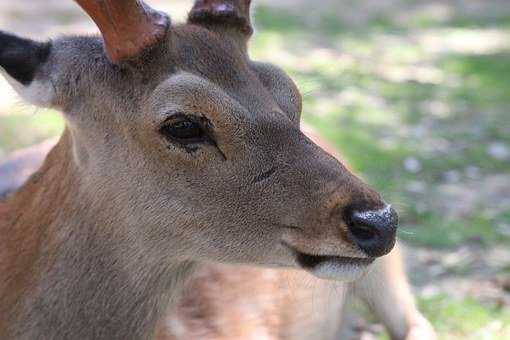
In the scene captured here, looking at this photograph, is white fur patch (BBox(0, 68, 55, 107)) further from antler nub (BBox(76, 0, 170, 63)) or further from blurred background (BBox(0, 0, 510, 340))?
antler nub (BBox(76, 0, 170, 63))

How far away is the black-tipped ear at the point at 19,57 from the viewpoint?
12.5 feet

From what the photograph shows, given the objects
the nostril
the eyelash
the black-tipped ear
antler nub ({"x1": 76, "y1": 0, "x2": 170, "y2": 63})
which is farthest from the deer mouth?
the black-tipped ear

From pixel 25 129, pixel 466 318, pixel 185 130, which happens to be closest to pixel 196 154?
pixel 185 130

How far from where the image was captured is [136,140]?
379cm

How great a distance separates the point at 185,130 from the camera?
12.0 ft

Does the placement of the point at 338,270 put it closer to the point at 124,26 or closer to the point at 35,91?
the point at 124,26

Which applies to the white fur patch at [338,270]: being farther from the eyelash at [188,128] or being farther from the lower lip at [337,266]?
the eyelash at [188,128]

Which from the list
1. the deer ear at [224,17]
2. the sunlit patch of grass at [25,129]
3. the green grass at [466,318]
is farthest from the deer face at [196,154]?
the sunlit patch of grass at [25,129]

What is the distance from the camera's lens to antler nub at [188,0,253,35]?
167 inches

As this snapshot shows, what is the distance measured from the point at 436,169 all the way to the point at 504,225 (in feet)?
4.50

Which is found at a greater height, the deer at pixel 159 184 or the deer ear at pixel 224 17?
the deer ear at pixel 224 17

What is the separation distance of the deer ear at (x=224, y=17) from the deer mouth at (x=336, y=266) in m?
1.08

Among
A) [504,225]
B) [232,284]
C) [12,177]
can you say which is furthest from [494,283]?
[12,177]

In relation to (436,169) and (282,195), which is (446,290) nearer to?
(436,169)
